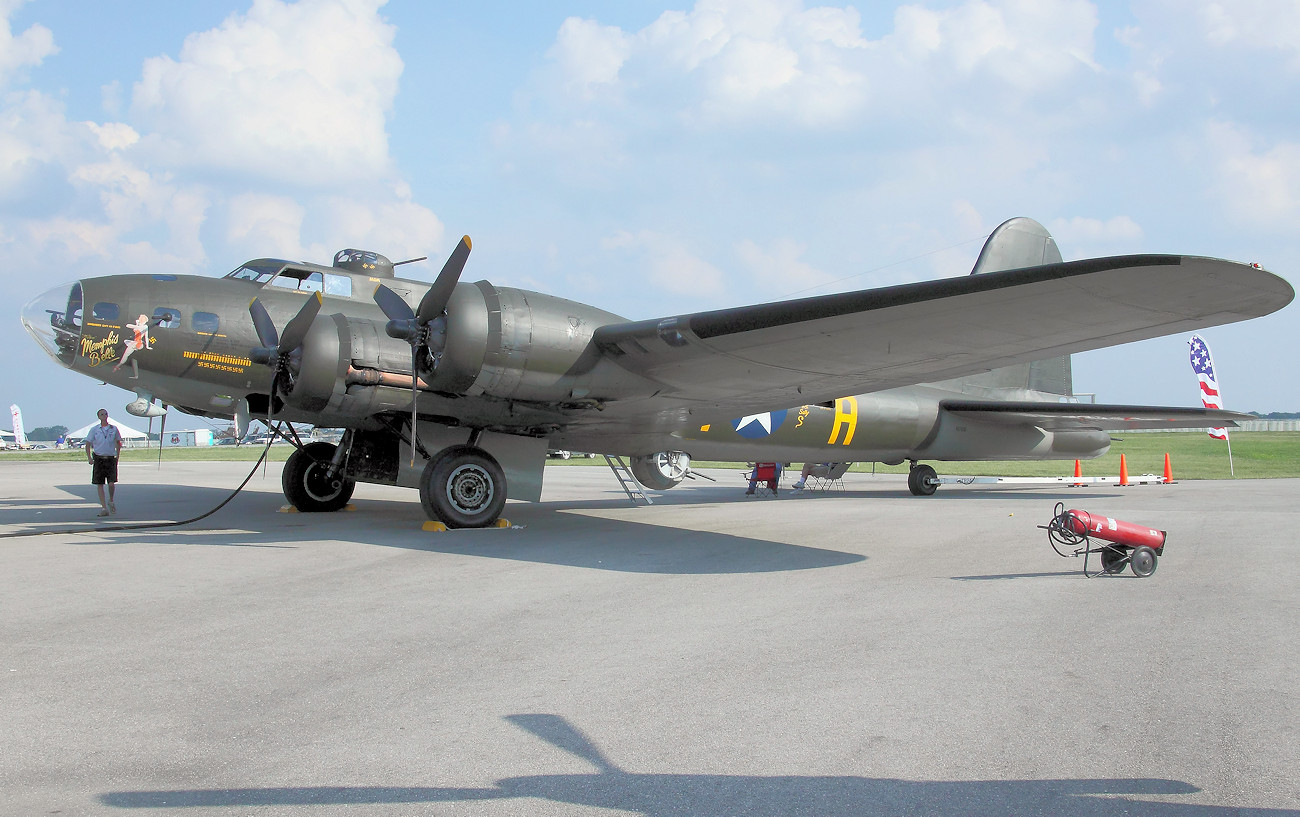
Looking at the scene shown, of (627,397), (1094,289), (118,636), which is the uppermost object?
(1094,289)

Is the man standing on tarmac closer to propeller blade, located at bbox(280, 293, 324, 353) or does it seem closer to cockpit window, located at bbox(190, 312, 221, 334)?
cockpit window, located at bbox(190, 312, 221, 334)

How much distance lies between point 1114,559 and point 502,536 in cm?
607

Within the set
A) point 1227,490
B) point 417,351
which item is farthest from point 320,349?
point 1227,490

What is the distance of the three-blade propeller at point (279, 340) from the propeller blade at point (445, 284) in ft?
4.11

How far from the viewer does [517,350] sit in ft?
28.0

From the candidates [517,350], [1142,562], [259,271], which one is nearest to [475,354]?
[517,350]

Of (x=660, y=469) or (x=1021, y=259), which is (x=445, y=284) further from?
(x=1021, y=259)

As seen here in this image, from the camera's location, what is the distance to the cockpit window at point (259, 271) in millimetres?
11227

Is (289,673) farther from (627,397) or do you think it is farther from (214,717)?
(627,397)

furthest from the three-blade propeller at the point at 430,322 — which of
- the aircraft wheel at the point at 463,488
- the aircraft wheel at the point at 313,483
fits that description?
the aircraft wheel at the point at 313,483

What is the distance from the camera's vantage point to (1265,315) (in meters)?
6.23

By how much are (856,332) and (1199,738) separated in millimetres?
4951

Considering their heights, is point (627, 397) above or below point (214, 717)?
above

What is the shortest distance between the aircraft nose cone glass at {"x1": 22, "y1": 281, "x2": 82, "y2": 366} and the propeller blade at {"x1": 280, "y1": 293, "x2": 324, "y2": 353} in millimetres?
2749
